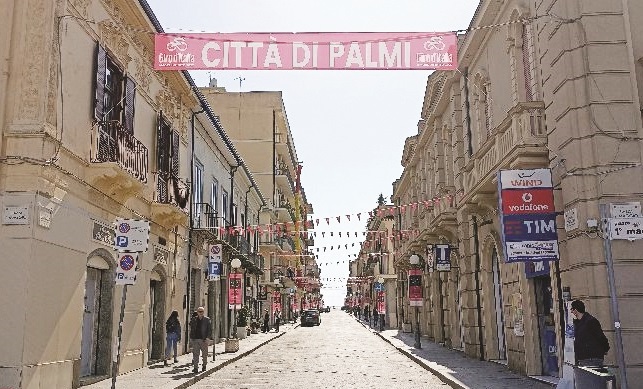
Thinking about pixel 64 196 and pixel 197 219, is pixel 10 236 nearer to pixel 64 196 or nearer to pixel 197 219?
pixel 64 196

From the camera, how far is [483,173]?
15.3 m

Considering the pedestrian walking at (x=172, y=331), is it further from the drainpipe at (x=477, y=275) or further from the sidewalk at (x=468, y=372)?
the drainpipe at (x=477, y=275)

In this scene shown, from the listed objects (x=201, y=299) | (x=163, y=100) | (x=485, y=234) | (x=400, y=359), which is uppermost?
(x=163, y=100)

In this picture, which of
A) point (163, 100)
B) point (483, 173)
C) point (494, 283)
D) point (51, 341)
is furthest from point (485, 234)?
point (51, 341)

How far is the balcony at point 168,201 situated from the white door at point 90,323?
11.6ft

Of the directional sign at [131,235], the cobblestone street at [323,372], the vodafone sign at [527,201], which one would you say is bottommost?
the cobblestone street at [323,372]

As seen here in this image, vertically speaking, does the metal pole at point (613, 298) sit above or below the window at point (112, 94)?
below

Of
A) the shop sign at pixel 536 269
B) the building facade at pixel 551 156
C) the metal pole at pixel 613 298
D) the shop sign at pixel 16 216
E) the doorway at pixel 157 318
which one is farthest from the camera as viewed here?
the doorway at pixel 157 318

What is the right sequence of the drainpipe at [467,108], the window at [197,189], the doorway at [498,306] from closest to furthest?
the doorway at [498,306] → the drainpipe at [467,108] → the window at [197,189]

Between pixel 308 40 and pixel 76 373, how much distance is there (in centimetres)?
806

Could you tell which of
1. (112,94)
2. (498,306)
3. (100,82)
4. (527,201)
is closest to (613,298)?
(527,201)

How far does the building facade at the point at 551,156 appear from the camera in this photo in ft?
35.7

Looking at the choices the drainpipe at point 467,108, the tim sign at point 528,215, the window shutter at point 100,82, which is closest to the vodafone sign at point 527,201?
the tim sign at point 528,215

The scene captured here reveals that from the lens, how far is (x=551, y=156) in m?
12.3
